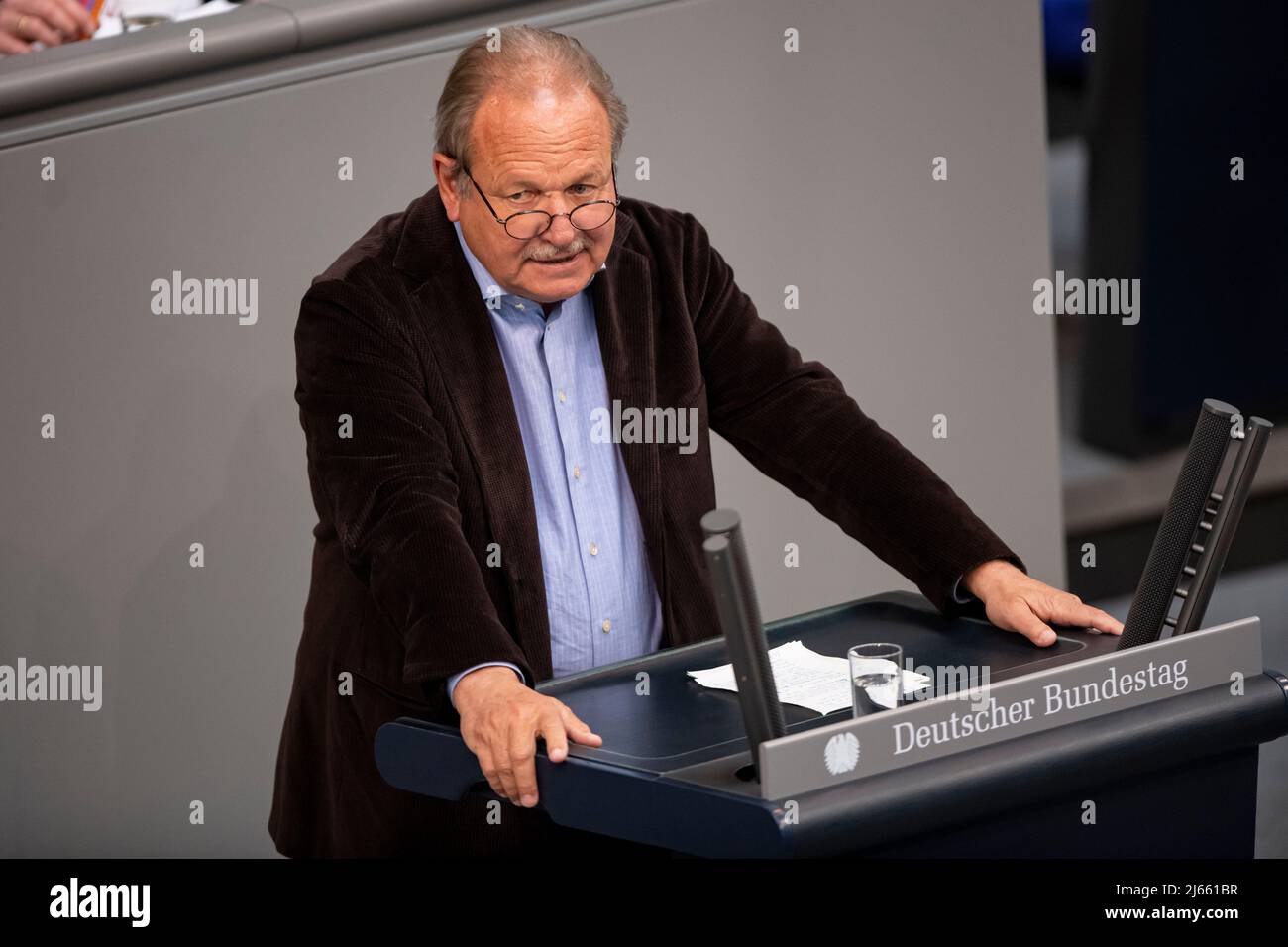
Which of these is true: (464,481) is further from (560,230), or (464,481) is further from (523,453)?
(560,230)

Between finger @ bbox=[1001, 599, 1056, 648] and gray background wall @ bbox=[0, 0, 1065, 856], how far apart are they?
1.64m

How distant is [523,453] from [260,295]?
1.17 meters

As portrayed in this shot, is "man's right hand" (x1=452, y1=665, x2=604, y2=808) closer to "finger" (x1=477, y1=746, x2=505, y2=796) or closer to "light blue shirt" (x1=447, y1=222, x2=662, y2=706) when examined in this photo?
"finger" (x1=477, y1=746, x2=505, y2=796)

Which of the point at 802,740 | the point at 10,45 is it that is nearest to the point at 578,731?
the point at 802,740

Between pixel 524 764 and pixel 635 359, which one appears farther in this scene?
pixel 635 359

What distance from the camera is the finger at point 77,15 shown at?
11.6 feet

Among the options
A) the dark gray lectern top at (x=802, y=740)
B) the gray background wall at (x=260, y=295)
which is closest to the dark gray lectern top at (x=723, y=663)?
the dark gray lectern top at (x=802, y=740)

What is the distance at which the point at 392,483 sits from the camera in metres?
2.45

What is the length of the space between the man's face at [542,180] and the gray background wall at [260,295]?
111cm

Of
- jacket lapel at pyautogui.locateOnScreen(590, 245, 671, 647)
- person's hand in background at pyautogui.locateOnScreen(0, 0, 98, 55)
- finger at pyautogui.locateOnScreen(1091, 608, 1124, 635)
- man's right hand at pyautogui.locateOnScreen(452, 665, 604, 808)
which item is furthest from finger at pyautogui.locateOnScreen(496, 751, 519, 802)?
person's hand in background at pyautogui.locateOnScreen(0, 0, 98, 55)

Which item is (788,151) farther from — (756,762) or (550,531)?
(756,762)

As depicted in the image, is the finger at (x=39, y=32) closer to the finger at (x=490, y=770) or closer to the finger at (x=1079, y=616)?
the finger at (x=490, y=770)

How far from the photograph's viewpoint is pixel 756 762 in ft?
6.41
